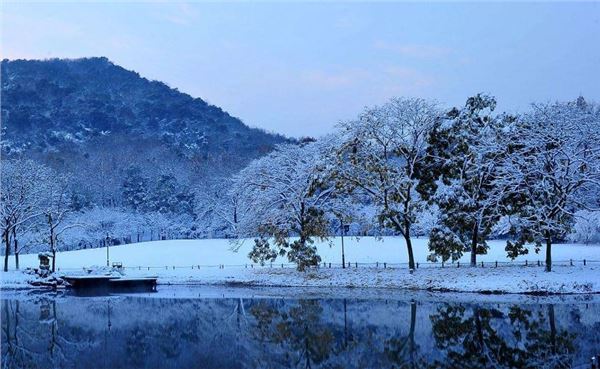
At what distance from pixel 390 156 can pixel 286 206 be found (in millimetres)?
8934

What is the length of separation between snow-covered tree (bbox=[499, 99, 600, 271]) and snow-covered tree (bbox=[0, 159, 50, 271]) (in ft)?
141

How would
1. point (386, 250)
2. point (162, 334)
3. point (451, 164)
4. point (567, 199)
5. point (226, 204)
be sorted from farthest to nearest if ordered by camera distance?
point (226, 204)
point (386, 250)
point (451, 164)
point (567, 199)
point (162, 334)

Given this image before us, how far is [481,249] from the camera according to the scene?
157 ft

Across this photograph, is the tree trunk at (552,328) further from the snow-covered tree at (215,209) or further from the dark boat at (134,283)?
the snow-covered tree at (215,209)

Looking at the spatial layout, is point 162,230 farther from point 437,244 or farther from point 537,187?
point 537,187

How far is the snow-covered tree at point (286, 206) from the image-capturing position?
51.1 metres

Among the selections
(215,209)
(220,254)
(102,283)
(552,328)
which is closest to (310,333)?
(552,328)

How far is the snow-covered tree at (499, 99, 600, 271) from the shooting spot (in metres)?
40.8

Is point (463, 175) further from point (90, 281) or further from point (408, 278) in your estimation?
point (90, 281)

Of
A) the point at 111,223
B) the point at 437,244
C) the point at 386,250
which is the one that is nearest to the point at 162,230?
the point at 111,223

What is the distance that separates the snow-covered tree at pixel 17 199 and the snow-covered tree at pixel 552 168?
42.8 m

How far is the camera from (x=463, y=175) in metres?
47.0

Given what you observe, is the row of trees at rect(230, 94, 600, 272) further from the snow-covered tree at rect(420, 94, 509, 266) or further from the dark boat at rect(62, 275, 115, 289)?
the dark boat at rect(62, 275, 115, 289)

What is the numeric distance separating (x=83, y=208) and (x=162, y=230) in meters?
12.8
